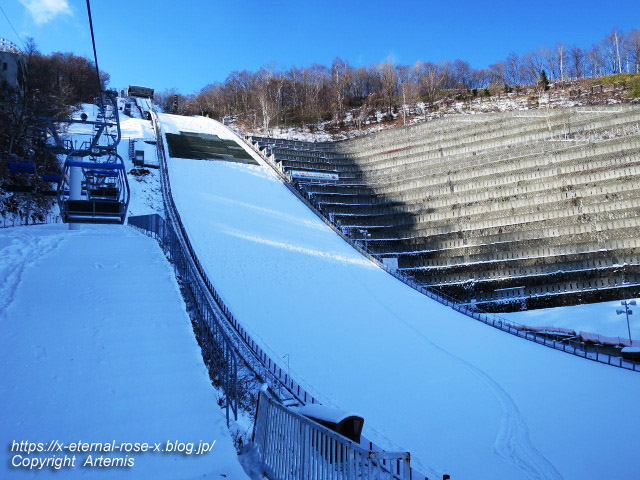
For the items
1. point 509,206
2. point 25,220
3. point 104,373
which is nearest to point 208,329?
point 104,373

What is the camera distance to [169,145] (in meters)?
40.9

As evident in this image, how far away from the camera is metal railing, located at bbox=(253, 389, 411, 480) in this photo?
380 cm

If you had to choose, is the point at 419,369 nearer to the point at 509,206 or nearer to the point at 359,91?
the point at 509,206

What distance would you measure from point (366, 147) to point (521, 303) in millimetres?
25870

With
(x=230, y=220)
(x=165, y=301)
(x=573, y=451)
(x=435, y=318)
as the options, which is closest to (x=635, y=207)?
(x=435, y=318)

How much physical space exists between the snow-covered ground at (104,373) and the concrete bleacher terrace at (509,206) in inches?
634

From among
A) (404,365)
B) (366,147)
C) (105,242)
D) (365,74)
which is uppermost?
(365,74)

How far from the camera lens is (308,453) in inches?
173

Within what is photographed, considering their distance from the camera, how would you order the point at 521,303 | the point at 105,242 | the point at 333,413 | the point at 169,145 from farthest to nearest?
1. the point at 169,145
2. the point at 521,303
3. the point at 105,242
4. the point at 333,413

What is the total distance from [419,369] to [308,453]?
783 cm

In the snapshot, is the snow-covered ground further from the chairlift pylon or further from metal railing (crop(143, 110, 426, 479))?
the chairlift pylon

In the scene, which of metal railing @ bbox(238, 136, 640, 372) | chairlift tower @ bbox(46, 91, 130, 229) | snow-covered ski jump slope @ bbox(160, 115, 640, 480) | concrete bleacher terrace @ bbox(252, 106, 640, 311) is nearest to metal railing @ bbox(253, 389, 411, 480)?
snow-covered ski jump slope @ bbox(160, 115, 640, 480)

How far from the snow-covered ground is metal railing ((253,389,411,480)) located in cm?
43

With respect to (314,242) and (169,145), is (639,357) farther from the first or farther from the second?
(169,145)
